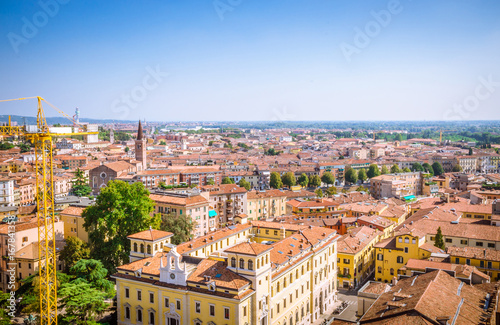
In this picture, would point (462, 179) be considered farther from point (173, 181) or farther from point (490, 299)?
point (490, 299)

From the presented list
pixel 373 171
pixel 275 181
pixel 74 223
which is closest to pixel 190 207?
pixel 74 223

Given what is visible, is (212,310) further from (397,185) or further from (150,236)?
(397,185)

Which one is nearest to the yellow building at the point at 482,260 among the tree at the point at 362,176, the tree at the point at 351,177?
the tree at the point at 351,177

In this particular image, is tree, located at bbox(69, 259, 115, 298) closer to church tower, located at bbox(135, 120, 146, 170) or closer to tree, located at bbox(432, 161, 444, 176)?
church tower, located at bbox(135, 120, 146, 170)

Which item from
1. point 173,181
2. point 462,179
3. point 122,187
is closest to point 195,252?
point 122,187

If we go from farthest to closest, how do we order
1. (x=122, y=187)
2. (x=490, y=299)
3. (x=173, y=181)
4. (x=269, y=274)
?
(x=173, y=181) < (x=122, y=187) < (x=269, y=274) < (x=490, y=299)
